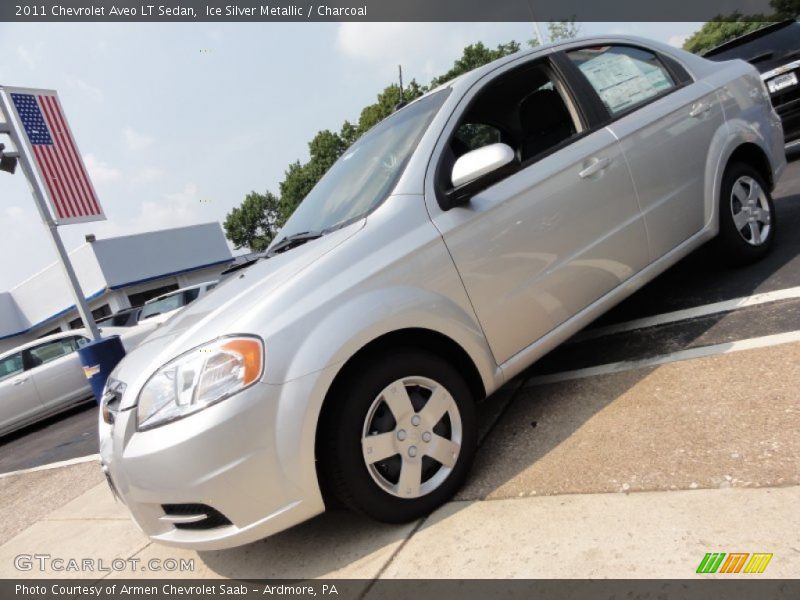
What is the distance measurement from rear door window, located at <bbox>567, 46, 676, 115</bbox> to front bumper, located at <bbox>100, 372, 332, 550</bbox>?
256 centimetres

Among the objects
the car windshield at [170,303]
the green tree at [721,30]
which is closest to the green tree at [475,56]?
the green tree at [721,30]

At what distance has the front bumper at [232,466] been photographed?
2057 mm

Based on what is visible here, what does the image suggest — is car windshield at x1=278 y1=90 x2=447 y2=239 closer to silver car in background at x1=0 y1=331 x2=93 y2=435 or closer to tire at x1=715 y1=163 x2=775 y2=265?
tire at x1=715 y1=163 x2=775 y2=265

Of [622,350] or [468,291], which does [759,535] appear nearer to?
[468,291]

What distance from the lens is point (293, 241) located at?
300 centimetres

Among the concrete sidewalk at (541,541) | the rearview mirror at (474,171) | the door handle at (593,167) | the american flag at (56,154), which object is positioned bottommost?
the concrete sidewalk at (541,541)

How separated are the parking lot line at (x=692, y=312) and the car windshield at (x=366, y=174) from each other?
1.88m

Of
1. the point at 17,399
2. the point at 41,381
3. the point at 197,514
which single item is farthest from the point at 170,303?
the point at 197,514

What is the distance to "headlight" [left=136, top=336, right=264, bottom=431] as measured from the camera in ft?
6.87

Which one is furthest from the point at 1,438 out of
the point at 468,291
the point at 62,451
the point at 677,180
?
the point at 677,180

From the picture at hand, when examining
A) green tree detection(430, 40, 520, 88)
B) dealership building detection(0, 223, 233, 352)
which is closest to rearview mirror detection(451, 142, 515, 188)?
dealership building detection(0, 223, 233, 352)

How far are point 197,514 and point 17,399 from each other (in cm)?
897

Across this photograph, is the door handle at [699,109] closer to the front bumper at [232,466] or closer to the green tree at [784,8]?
the front bumper at [232,466]

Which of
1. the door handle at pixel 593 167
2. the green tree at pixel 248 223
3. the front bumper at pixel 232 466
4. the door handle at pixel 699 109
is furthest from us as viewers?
the green tree at pixel 248 223
